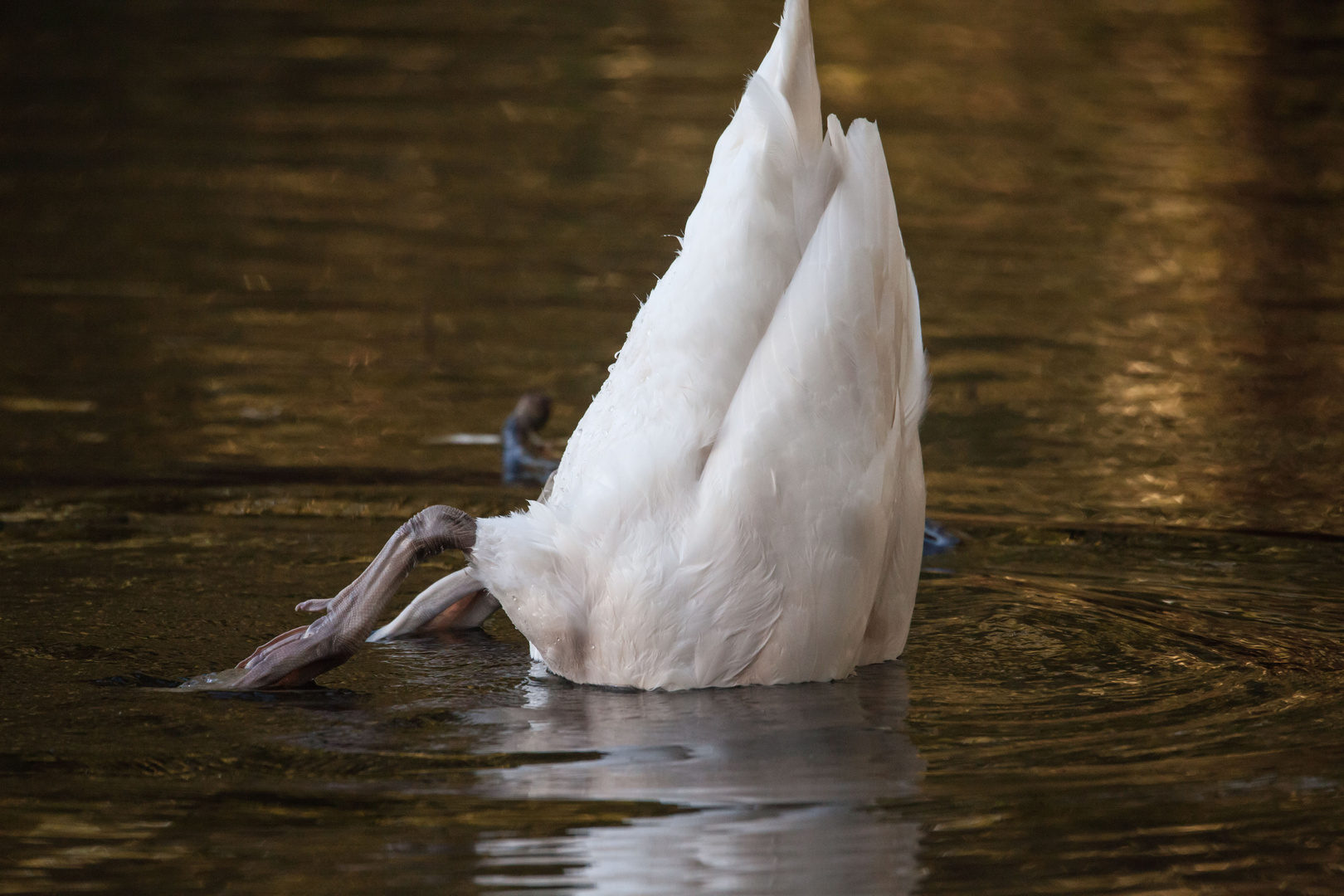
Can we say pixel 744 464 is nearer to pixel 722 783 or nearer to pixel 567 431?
pixel 722 783

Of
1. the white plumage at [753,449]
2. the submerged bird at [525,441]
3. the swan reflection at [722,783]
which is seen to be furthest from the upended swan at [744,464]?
the submerged bird at [525,441]

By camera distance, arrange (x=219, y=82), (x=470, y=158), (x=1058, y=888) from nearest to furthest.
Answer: (x=1058, y=888), (x=470, y=158), (x=219, y=82)

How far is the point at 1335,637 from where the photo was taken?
18.4 ft

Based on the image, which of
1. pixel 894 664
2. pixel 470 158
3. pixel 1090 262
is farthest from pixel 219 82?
pixel 894 664

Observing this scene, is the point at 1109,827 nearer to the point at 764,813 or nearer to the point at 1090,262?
the point at 764,813

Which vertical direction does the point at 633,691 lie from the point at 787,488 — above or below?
below

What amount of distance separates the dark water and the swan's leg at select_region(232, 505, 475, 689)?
0.37 ft

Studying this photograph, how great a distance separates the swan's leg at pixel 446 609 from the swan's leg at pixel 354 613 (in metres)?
0.50

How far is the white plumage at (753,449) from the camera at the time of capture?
15.5ft

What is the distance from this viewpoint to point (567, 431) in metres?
8.27

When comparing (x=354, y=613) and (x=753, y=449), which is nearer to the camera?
(x=753, y=449)

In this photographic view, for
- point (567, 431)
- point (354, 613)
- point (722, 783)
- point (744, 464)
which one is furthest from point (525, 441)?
point (722, 783)

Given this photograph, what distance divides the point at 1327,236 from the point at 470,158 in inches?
239

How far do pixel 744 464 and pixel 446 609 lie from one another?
135 centimetres
